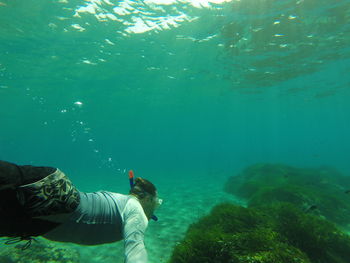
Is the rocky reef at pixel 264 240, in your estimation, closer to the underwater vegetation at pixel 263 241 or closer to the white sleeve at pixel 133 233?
the underwater vegetation at pixel 263 241

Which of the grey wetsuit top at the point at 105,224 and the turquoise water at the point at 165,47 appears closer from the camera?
the grey wetsuit top at the point at 105,224


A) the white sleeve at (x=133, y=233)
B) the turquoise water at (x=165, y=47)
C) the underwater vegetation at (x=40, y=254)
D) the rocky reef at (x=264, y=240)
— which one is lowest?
the underwater vegetation at (x=40, y=254)

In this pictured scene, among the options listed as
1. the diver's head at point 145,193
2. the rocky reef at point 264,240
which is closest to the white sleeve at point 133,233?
the diver's head at point 145,193

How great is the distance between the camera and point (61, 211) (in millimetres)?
2521

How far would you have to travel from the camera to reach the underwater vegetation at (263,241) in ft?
12.2

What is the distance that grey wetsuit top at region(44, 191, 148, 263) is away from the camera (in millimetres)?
2762

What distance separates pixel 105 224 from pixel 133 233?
23.1 inches

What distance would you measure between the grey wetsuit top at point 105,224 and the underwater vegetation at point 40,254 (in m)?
4.66

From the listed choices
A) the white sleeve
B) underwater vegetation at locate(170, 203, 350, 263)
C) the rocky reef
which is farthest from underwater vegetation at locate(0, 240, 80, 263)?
the white sleeve

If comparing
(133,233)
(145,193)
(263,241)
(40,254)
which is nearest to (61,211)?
(133,233)

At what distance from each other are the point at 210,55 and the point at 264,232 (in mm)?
22448

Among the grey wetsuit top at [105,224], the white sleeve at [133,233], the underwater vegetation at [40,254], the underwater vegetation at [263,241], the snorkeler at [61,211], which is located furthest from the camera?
the underwater vegetation at [40,254]

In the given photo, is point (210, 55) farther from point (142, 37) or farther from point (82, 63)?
point (82, 63)

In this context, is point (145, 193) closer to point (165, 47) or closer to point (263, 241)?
point (263, 241)
